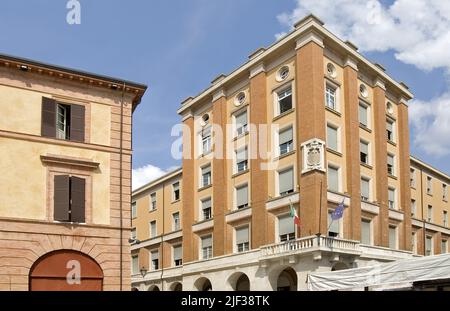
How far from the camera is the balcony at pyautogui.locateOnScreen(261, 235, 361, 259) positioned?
31.0 meters

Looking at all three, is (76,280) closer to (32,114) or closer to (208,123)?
(32,114)

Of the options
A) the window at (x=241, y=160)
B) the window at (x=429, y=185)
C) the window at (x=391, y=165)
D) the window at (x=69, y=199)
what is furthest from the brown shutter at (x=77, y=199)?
the window at (x=429, y=185)

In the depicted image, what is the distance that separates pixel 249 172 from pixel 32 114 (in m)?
18.1

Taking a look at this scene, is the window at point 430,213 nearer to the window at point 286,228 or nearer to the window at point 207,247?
the window at point 286,228

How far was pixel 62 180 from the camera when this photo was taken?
74.8ft

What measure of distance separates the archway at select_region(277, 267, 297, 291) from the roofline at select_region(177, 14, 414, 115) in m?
14.3

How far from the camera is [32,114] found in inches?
917

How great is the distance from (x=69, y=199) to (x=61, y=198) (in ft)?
1.05

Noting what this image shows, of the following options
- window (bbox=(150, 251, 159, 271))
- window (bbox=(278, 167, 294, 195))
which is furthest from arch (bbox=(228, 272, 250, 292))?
window (bbox=(150, 251, 159, 271))

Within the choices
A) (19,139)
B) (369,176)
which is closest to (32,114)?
(19,139)

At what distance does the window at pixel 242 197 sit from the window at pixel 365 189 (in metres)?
7.77

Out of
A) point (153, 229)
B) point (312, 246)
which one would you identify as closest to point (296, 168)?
point (312, 246)

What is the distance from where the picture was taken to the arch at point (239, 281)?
1493 inches

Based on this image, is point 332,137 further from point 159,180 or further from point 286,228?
point 159,180
